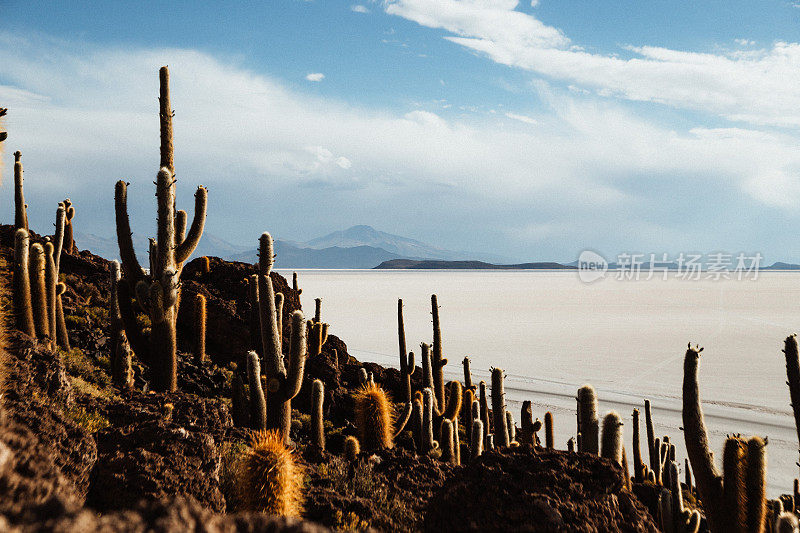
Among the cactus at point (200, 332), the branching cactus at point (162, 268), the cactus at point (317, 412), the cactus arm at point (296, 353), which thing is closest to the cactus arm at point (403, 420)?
the cactus at point (317, 412)

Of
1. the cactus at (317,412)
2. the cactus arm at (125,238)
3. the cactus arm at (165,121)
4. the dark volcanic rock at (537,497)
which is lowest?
the cactus at (317,412)

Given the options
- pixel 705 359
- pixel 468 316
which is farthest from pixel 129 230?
pixel 468 316

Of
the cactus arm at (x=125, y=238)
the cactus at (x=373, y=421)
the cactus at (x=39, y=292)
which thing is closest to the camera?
the cactus at (x=39, y=292)

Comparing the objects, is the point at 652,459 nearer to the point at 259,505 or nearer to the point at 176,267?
the point at 259,505

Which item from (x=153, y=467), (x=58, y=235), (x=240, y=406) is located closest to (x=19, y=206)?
(x=58, y=235)

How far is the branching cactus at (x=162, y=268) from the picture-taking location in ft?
28.2

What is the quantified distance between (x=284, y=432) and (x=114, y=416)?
2647mm

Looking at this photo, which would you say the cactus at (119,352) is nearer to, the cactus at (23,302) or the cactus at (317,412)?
the cactus at (23,302)

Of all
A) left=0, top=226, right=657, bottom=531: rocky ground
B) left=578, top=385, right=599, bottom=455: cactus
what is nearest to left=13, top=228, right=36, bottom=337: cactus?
left=0, top=226, right=657, bottom=531: rocky ground

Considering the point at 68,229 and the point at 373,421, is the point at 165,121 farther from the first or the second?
the point at 68,229

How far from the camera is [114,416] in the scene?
20.0ft

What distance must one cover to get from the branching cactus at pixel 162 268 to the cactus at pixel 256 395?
162 cm

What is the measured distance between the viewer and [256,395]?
8148 mm

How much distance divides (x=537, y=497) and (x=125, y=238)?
27.1 ft
